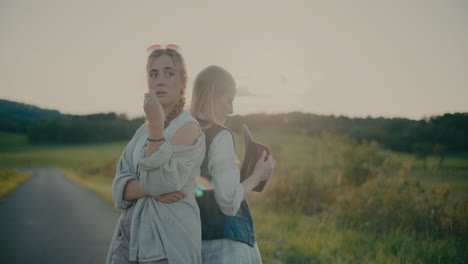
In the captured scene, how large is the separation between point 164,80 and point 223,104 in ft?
1.22

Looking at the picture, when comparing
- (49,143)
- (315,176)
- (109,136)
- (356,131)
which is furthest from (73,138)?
(315,176)

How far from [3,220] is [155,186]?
855cm

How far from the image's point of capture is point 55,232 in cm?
673

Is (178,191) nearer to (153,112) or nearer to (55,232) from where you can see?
(153,112)

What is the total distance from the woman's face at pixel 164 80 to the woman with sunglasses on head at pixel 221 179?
16 centimetres

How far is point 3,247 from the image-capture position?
5598mm

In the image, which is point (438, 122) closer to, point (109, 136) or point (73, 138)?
point (109, 136)

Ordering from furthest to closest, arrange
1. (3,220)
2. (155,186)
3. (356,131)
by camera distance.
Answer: (356,131) < (3,220) < (155,186)

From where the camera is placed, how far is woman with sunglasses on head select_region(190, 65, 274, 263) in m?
1.73

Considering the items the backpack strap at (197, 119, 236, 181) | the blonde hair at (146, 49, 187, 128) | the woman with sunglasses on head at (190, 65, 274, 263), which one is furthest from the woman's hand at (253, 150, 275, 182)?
the blonde hair at (146, 49, 187, 128)

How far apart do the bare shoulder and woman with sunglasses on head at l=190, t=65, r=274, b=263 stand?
150mm

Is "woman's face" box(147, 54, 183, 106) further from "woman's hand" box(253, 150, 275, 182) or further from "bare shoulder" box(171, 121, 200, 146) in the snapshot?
"woman's hand" box(253, 150, 275, 182)

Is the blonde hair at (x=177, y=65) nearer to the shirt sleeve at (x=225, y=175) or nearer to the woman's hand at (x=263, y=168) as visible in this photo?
the shirt sleeve at (x=225, y=175)

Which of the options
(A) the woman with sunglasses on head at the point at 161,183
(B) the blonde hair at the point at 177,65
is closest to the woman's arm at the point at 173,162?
(A) the woman with sunglasses on head at the point at 161,183
